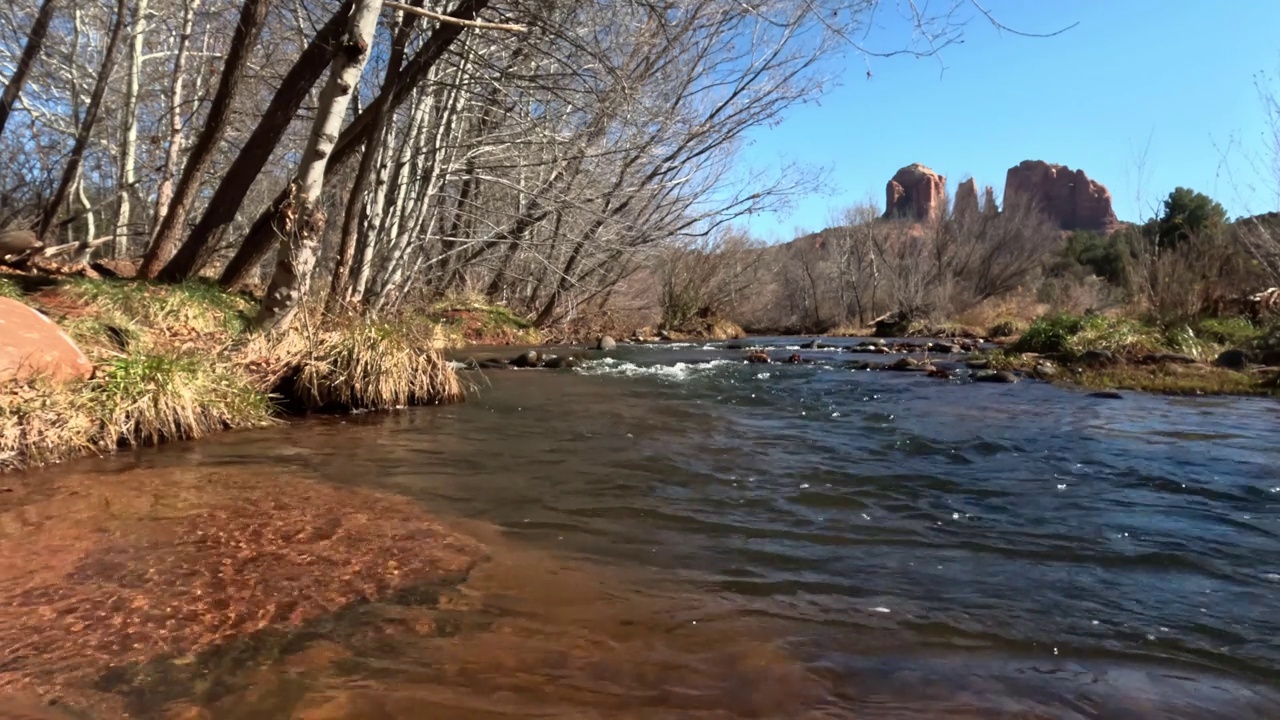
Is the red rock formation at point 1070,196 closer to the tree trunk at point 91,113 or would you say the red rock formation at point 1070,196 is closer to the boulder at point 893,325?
the boulder at point 893,325

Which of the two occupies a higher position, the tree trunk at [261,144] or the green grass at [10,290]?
the tree trunk at [261,144]

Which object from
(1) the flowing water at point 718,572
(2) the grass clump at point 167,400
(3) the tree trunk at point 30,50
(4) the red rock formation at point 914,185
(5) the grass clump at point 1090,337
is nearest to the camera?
(1) the flowing water at point 718,572

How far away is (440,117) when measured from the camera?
11.2m

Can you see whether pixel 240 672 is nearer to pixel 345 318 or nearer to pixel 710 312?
pixel 345 318

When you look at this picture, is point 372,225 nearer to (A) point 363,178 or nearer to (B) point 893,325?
(A) point 363,178

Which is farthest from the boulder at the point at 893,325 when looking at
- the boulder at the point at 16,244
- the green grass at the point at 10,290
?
the green grass at the point at 10,290

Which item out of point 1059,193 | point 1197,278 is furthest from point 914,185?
point 1197,278

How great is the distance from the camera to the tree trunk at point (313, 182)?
22.8 ft

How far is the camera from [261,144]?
9.27 meters

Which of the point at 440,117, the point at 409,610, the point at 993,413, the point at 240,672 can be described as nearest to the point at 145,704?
the point at 240,672

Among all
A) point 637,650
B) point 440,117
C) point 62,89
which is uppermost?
point 62,89

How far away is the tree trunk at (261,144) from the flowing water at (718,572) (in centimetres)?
468

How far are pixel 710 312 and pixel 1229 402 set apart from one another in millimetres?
24250

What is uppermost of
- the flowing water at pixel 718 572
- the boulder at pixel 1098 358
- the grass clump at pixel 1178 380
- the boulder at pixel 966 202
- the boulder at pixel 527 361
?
the boulder at pixel 966 202
